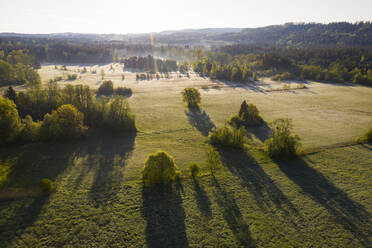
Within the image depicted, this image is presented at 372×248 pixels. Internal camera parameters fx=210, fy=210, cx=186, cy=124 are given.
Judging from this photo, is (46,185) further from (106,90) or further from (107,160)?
(106,90)

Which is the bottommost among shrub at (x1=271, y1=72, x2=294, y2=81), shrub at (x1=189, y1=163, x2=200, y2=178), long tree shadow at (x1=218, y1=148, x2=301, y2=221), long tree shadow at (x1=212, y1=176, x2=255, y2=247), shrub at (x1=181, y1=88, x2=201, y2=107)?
long tree shadow at (x1=212, y1=176, x2=255, y2=247)

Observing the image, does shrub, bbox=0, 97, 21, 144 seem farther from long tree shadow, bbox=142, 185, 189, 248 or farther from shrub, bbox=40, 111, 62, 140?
long tree shadow, bbox=142, 185, 189, 248

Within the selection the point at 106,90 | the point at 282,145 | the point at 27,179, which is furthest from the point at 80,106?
the point at 282,145

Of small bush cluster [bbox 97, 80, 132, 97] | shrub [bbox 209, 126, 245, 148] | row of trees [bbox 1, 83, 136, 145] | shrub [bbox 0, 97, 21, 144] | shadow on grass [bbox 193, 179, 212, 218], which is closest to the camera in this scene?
shadow on grass [bbox 193, 179, 212, 218]

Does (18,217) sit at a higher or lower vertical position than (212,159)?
lower

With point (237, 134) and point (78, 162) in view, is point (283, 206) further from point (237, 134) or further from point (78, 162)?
point (78, 162)

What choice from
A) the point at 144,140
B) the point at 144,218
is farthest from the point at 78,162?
the point at 144,218

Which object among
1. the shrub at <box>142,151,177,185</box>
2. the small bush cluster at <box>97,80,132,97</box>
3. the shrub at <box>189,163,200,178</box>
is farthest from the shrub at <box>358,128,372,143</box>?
the small bush cluster at <box>97,80,132,97</box>
